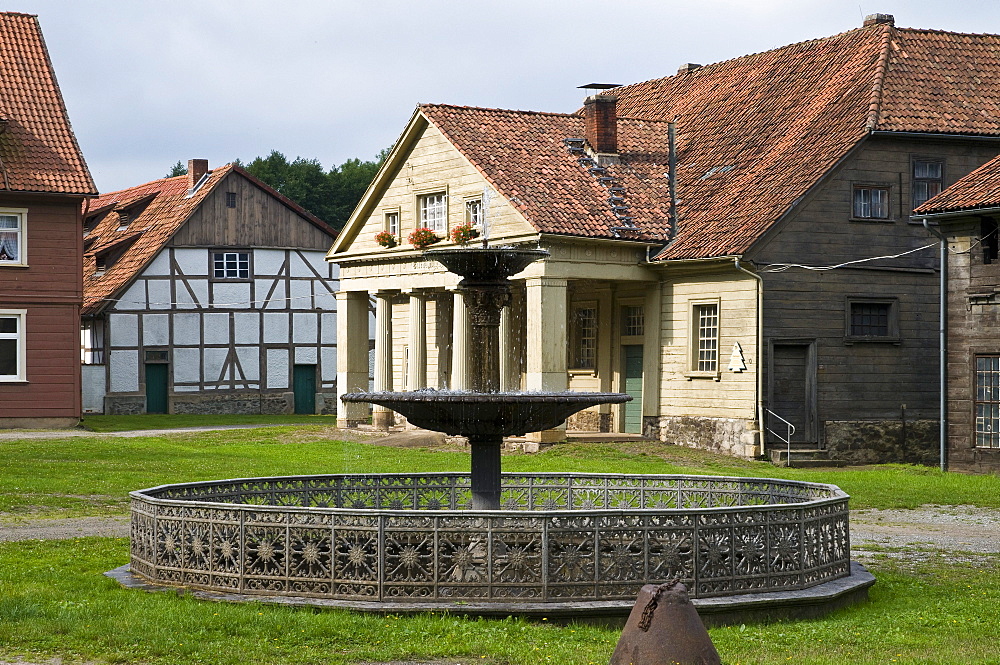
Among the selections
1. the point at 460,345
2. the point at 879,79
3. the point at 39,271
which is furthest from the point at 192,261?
the point at 879,79

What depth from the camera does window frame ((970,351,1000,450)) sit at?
2734 centimetres

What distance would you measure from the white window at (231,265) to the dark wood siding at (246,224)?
45 centimetres

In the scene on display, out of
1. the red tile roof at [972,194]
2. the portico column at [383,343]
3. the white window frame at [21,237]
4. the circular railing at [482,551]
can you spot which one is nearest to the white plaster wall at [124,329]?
the white window frame at [21,237]

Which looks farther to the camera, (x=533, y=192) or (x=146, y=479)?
(x=533, y=192)

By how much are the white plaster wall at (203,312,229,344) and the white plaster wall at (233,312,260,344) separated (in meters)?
0.38

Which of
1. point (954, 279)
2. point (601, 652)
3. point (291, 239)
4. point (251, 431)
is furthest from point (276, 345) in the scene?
point (601, 652)

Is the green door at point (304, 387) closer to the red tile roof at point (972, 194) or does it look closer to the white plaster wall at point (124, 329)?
the white plaster wall at point (124, 329)

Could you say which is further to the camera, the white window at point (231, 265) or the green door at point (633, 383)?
the white window at point (231, 265)

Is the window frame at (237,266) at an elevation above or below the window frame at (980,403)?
above

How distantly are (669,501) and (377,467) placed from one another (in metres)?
11.8

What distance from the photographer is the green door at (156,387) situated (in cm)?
4791

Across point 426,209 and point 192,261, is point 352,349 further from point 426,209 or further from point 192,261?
point 192,261

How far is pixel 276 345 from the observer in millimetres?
50062

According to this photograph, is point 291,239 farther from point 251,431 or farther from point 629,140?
point 629,140
